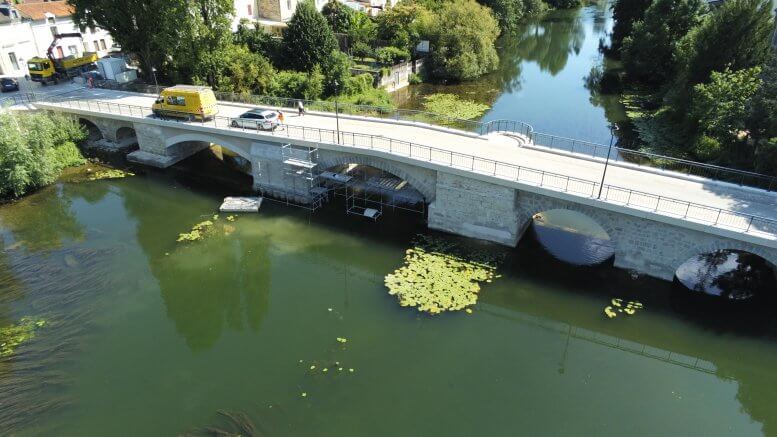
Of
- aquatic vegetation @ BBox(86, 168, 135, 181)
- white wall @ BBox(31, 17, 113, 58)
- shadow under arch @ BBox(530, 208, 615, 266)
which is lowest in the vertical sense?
shadow under arch @ BBox(530, 208, 615, 266)

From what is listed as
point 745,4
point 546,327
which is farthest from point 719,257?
point 745,4

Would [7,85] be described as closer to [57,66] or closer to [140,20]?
[57,66]

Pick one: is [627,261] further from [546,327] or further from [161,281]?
[161,281]

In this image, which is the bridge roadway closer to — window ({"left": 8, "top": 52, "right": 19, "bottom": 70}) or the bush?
the bush

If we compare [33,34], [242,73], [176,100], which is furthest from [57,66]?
[176,100]

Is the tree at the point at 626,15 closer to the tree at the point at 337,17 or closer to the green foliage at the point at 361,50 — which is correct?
the green foliage at the point at 361,50

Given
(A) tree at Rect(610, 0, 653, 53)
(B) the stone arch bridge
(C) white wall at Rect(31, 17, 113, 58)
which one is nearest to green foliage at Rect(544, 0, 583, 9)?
(A) tree at Rect(610, 0, 653, 53)
